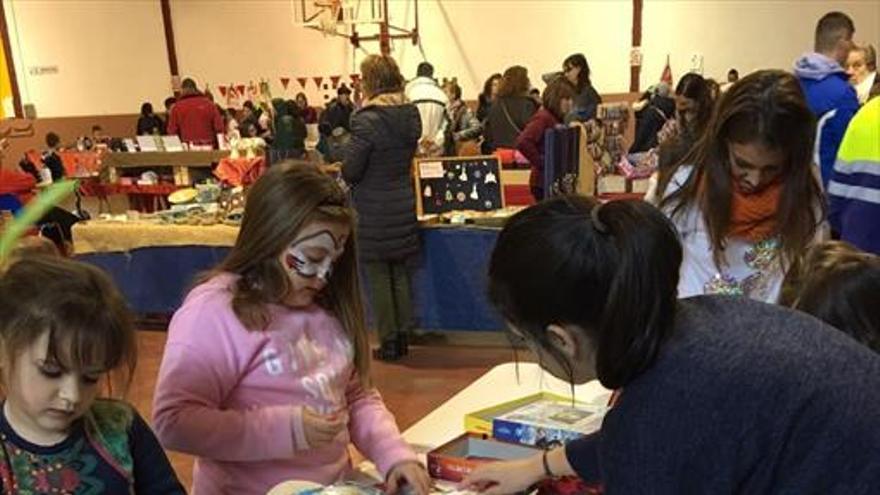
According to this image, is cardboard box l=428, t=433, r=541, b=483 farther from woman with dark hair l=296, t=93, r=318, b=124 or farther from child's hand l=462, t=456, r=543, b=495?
woman with dark hair l=296, t=93, r=318, b=124

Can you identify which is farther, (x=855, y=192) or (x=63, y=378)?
(x=855, y=192)

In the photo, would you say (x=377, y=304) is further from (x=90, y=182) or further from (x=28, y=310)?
(x=90, y=182)

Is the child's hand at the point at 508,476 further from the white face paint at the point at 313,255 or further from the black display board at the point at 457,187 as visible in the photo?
the black display board at the point at 457,187

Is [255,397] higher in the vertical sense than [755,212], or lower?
lower

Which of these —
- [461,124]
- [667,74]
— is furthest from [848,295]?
[667,74]

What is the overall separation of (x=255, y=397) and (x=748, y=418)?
34.8 inches

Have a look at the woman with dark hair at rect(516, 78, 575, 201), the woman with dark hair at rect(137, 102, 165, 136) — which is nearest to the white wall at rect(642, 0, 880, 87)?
the woman with dark hair at rect(516, 78, 575, 201)

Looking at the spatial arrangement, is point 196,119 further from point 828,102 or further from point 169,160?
point 828,102

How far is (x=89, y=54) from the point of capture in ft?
41.5

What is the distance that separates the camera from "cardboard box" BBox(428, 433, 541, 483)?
1447mm

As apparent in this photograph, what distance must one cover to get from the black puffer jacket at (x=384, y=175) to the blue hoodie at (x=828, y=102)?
70.1 inches

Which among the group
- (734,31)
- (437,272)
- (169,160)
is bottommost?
(437,272)

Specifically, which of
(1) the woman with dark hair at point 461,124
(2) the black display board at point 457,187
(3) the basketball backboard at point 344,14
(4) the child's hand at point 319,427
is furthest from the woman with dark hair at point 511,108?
(4) the child's hand at point 319,427

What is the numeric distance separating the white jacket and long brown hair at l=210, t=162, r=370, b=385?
15.6 feet
